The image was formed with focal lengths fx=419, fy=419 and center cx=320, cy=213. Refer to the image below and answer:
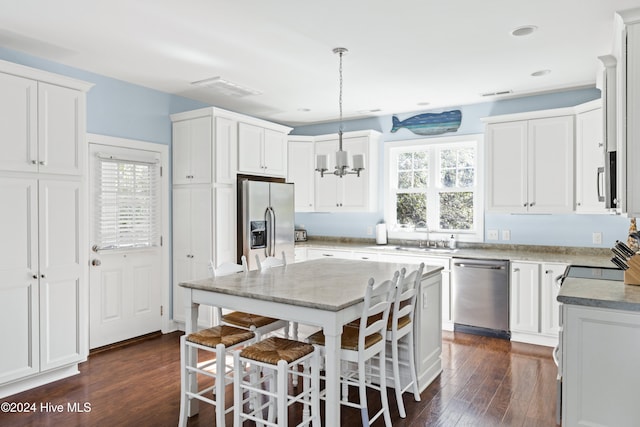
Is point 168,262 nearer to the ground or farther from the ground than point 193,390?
farther from the ground

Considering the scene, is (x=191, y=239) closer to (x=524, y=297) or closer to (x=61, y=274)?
(x=61, y=274)

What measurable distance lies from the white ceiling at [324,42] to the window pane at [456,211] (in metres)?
1.34

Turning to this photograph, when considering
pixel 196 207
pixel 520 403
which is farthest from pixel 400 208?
pixel 520 403

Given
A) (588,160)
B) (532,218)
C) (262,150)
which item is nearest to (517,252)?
(532,218)

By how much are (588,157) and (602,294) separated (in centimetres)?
232

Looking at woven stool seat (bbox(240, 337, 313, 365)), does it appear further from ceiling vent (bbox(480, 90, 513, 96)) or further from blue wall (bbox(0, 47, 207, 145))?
ceiling vent (bbox(480, 90, 513, 96))

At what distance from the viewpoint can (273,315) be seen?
243cm

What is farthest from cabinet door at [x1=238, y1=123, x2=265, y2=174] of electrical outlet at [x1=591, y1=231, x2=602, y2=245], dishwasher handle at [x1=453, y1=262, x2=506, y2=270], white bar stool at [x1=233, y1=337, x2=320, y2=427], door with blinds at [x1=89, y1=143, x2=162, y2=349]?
electrical outlet at [x1=591, y1=231, x2=602, y2=245]

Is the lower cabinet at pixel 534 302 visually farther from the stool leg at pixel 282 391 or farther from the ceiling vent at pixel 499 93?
the stool leg at pixel 282 391

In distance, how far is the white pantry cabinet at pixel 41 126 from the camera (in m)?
3.06

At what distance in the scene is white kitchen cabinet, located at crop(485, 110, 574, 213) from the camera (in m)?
4.32

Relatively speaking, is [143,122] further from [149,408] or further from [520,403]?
[520,403]

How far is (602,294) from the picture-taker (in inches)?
92.0

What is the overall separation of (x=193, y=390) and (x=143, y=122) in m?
2.96
